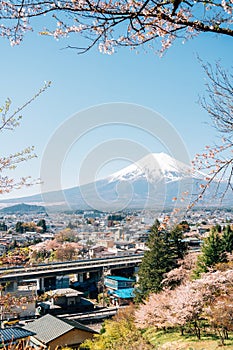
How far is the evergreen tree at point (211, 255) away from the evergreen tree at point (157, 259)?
1208mm

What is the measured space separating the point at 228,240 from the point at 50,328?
7.33 metres

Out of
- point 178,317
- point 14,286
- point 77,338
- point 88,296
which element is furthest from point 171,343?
point 88,296

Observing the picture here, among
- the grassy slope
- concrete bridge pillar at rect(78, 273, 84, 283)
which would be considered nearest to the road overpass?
concrete bridge pillar at rect(78, 273, 84, 283)

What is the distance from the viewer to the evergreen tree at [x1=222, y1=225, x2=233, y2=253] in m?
12.5

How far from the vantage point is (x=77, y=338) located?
8898 mm

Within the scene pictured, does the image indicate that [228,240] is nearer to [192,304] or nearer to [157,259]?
[157,259]

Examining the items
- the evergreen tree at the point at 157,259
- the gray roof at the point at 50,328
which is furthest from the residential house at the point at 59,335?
the evergreen tree at the point at 157,259

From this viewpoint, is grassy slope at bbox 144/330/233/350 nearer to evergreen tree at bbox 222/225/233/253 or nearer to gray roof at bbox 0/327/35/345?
gray roof at bbox 0/327/35/345

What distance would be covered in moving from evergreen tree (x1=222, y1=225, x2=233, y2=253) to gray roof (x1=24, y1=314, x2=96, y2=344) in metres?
6.09

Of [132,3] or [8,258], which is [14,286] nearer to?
[8,258]

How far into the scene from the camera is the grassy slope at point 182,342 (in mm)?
7316

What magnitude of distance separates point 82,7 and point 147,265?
36.6 ft

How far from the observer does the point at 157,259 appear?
12.0 m

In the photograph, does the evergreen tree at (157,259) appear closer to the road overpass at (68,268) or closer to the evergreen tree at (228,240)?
the evergreen tree at (228,240)
